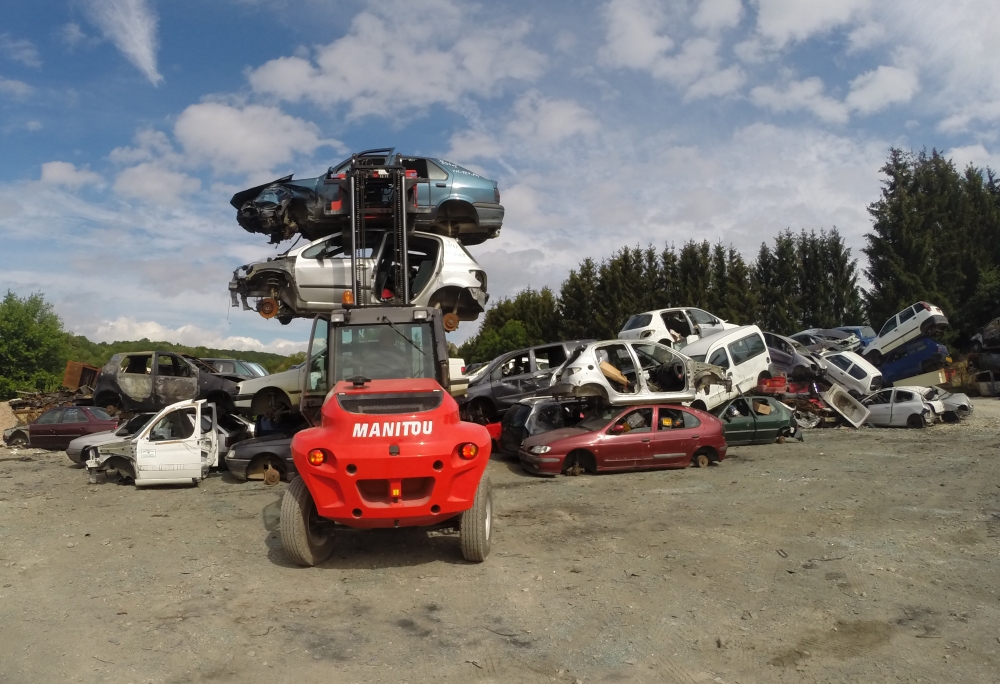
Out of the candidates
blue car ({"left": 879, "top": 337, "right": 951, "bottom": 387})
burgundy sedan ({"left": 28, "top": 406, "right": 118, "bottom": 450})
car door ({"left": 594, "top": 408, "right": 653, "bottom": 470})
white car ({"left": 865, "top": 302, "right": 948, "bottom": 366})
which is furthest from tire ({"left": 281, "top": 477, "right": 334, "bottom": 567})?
white car ({"left": 865, "top": 302, "right": 948, "bottom": 366})

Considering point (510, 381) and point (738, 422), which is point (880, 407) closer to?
point (738, 422)

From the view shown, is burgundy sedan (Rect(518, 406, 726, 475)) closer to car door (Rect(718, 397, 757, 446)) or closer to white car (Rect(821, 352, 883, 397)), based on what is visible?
car door (Rect(718, 397, 757, 446))

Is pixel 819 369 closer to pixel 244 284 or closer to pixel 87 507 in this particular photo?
pixel 244 284

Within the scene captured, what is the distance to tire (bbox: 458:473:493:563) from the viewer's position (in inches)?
268

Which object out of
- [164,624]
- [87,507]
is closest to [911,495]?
[164,624]

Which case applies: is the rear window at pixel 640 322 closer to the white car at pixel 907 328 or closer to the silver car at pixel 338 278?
the silver car at pixel 338 278

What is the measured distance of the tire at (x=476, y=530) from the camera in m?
6.80

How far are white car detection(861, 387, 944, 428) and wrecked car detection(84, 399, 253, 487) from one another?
16.0 metres

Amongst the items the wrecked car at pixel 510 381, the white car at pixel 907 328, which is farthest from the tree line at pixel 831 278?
the wrecked car at pixel 510 381

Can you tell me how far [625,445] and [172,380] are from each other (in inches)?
427

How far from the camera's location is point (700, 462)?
504 inches

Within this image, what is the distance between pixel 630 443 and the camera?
12.2 m

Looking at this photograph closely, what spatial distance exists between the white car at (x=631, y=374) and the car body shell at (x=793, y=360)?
20.4 feet

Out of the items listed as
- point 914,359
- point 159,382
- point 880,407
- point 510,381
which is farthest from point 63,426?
point 914,359
